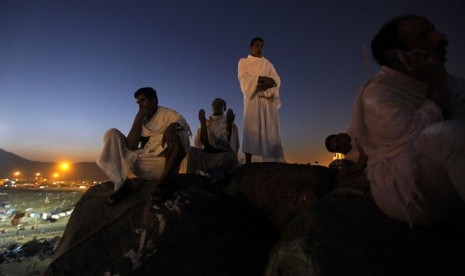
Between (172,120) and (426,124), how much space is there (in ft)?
13.4

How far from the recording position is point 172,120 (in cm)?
498

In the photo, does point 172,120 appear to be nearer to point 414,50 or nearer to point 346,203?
point 346,203

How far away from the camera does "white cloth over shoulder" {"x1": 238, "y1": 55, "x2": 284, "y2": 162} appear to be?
718 cm

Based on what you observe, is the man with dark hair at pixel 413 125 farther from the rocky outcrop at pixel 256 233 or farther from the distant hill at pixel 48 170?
the distant hill at pixel 48 170

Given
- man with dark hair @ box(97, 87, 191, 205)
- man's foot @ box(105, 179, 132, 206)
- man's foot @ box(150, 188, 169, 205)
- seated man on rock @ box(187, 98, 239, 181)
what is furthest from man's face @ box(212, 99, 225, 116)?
man's foot @ box(150, 188, 169, 205)

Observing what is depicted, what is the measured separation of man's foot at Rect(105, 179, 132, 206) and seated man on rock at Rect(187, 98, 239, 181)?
82.9 inches

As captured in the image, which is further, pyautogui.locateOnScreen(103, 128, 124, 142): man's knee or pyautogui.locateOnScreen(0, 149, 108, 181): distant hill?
pyautogui.locateOnScreen(0, 149, 108, 181): distant hill

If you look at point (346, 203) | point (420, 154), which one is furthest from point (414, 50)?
point (346, 203)

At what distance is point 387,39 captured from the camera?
74.5 inches

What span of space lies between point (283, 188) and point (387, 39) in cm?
320

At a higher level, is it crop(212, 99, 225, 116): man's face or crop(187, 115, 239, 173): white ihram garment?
crop(212, 99, 225, 116): man's face

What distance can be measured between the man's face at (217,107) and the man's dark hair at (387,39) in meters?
5.28

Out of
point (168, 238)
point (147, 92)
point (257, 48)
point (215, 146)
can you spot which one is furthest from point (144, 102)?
point (257, 48)

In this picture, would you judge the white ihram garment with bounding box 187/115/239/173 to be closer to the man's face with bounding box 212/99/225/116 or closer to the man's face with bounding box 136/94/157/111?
the man's face with bounding box 212/99/225/116
